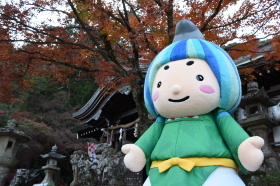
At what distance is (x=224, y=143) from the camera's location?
93.3 inches

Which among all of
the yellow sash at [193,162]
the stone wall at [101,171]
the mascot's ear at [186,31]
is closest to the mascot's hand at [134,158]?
the yellow sash at [193,162]

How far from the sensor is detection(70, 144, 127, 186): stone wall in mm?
6031

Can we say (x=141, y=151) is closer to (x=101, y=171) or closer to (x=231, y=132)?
(x=231, y=132)

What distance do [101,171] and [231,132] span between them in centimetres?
459

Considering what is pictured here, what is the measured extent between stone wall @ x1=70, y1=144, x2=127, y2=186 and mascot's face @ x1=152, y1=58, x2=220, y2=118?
393 centimetres

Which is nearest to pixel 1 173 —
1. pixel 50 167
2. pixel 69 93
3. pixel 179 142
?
pixel 50 167

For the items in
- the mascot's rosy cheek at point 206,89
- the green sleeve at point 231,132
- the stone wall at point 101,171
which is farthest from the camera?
the stone wall at point 101,171

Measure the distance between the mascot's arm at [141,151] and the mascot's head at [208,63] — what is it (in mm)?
276

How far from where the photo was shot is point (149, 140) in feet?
8.66

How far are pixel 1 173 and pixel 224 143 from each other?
9011 millimetres

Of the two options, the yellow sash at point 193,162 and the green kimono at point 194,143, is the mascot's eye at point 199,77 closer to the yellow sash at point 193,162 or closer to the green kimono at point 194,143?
the green kimono at point 194,143

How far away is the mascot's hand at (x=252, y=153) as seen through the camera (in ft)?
6.70

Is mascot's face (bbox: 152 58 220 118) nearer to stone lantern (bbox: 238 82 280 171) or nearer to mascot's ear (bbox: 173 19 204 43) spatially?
mascot's ear (bbox: 173 19 204 43)

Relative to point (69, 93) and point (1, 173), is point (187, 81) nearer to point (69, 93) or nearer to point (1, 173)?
point (1, 173)
